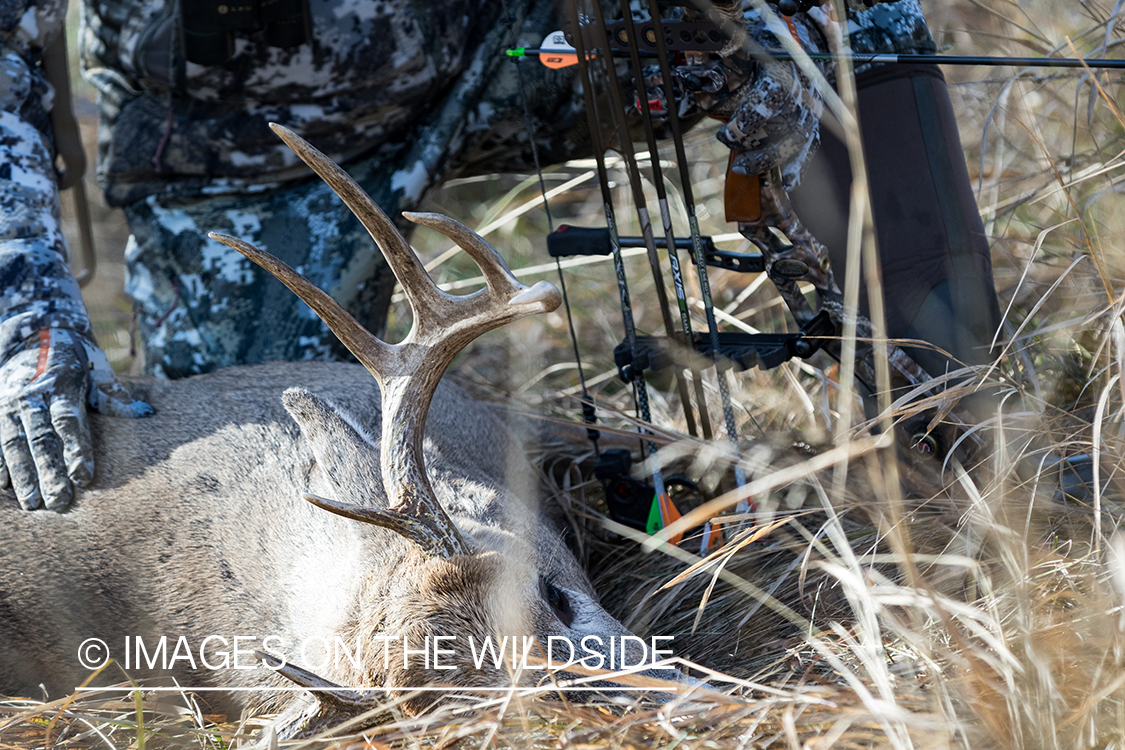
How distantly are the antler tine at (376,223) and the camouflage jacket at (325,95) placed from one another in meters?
1.64

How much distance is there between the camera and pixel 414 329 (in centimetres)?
213

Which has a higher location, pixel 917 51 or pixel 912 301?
pixel 917 51

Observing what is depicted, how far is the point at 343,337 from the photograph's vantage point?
209cm

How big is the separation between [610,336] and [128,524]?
93.2 inches

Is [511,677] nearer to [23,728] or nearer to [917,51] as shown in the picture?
[23,728]

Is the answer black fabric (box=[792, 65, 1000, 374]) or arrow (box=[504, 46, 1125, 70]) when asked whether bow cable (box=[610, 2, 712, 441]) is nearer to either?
arrow (box=[504, 46, 1125, 70])

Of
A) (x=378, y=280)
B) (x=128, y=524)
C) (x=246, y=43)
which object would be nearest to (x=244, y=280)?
(x=378, y=280)

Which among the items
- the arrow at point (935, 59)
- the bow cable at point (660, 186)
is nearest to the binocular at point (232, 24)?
the arrow at point (935, 59)

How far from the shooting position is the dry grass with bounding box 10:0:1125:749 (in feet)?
5.10

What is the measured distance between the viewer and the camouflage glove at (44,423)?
265 cm

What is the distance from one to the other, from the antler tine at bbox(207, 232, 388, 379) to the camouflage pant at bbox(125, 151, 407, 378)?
1579 mm

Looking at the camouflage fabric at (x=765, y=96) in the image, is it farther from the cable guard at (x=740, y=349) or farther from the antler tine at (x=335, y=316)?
the antler tine at (x=335, y=316)

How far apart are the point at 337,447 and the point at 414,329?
60 cm

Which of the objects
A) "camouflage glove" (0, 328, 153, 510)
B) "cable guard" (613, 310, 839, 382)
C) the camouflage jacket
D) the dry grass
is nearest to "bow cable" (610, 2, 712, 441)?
"cable guard" (613, 310, 839, 382)
